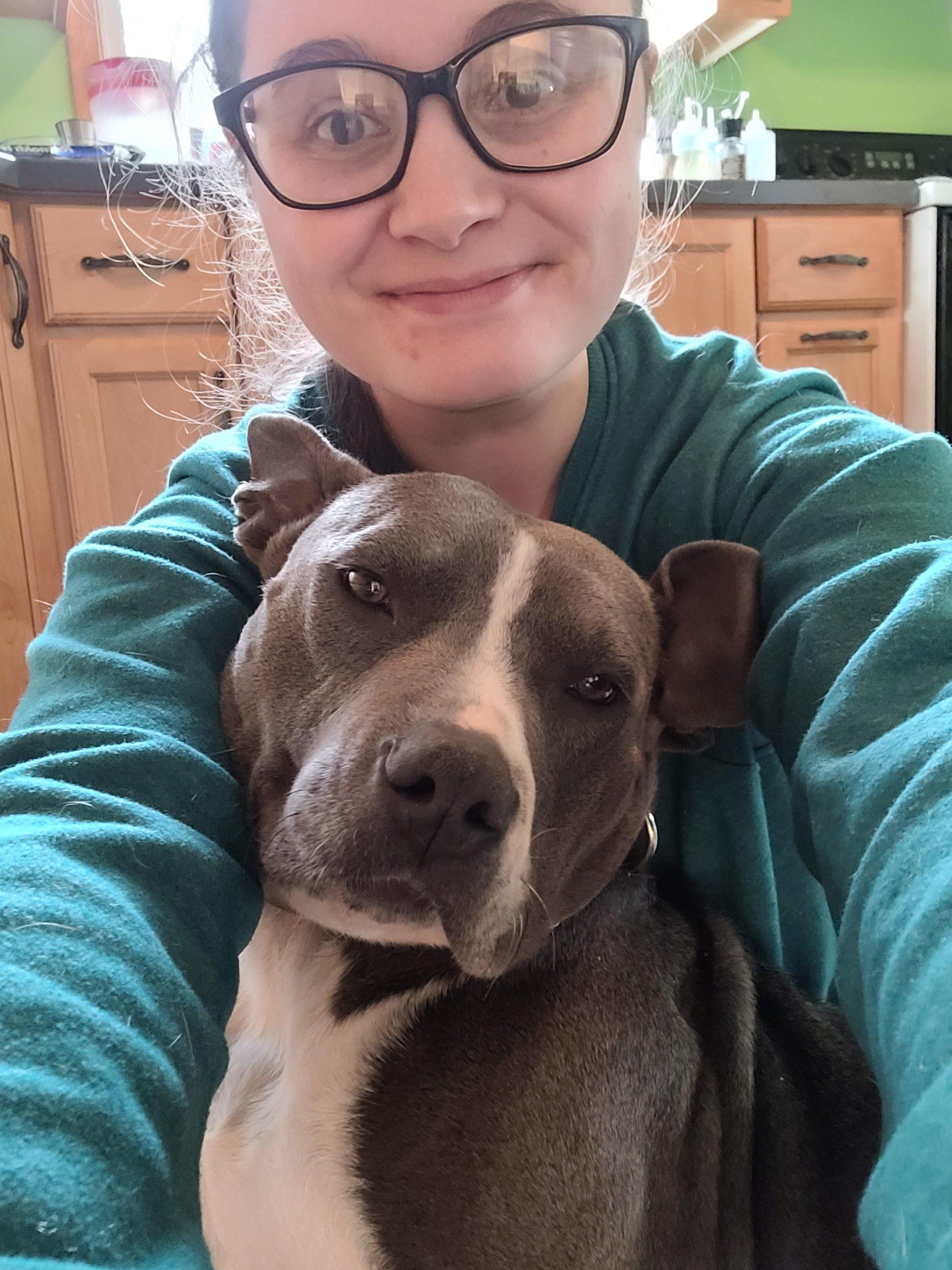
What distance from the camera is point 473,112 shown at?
154cm

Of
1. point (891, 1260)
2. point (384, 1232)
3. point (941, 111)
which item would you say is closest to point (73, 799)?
point (384, 1232)

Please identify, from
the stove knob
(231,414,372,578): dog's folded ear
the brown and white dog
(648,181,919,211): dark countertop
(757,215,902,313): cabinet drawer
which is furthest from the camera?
the stove knob

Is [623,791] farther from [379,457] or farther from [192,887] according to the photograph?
[379,457]

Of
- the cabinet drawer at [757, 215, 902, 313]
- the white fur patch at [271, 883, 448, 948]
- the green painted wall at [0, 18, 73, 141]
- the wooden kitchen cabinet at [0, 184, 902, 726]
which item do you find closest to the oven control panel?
the cabinet drawer at [757, 215, 902, 313]

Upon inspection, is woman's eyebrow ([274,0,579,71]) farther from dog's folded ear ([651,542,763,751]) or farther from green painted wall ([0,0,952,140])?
green painted wall ([0,0,952,140])

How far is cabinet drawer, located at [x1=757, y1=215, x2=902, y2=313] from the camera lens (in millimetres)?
5242

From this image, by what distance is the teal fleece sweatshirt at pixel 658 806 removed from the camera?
2.77 feet

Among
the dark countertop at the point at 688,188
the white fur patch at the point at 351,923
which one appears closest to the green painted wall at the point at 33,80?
the dark countertop at the point at 688,188

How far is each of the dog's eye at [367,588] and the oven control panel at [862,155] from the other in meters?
6.09

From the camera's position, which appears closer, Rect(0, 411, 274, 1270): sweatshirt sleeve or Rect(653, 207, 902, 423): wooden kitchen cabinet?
Rect(0, 411, 274, 1270): sweatshirt sleeve

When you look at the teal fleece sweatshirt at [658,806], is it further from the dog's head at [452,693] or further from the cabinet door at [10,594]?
the cabinet door at [10,594]

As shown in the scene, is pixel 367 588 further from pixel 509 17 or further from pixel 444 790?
pixel 509 17

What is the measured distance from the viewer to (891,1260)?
0.75 m

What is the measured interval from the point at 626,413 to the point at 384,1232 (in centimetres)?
139
